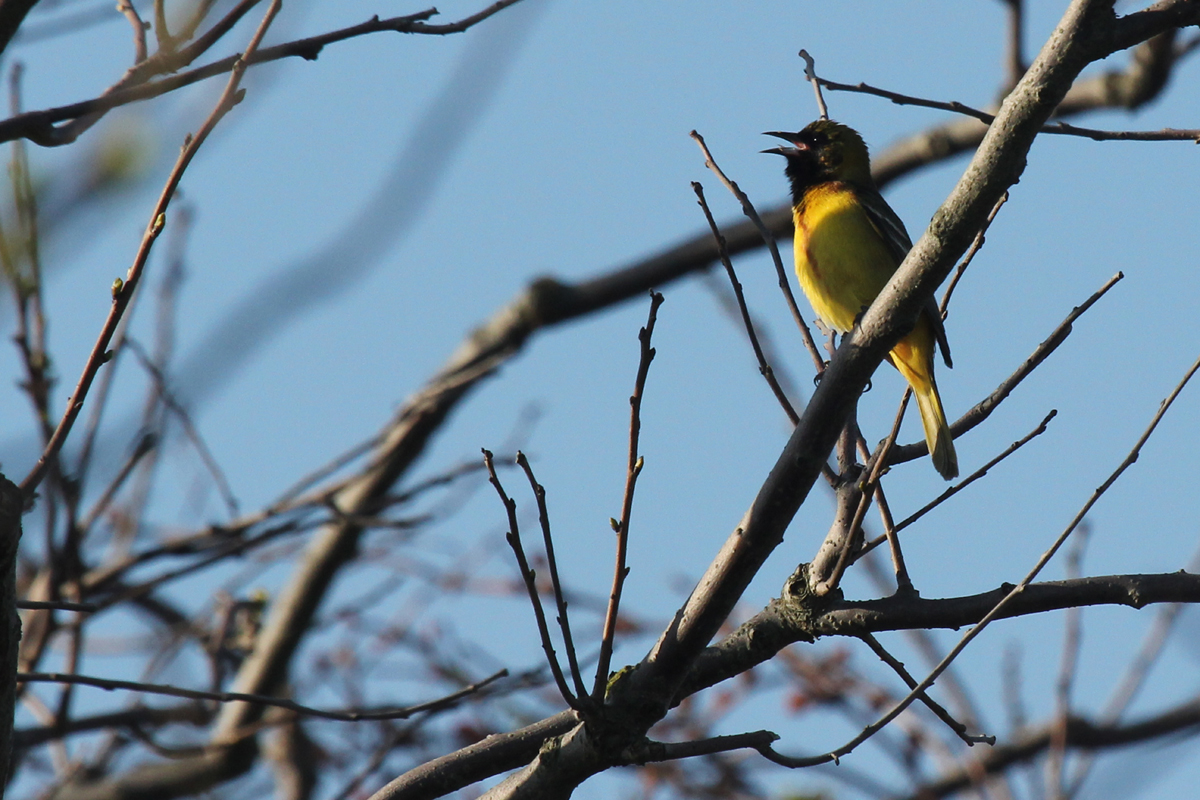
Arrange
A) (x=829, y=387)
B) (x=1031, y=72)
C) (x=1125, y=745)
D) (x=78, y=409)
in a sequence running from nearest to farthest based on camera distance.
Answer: (x=78, y=409) < (x=1031, y=72) < (x=829, y=387) < (x=1125, y=745)

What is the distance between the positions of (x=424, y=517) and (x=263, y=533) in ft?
2.17

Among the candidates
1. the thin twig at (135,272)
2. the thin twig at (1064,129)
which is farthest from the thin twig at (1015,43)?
the thin twig at (135,272)

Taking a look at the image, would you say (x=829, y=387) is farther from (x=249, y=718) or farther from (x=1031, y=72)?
(x=249, y=718)

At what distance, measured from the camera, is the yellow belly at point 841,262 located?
611 centimetres

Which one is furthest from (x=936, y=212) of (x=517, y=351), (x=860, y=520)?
(x=517, y=351)

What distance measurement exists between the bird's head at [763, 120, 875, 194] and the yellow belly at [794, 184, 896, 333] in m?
0.63

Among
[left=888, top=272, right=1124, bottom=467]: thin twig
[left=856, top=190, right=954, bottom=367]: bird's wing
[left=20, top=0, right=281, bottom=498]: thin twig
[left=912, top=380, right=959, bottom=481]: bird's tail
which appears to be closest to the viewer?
[left=20, top=0, right=281, bottom=498]: thin twig

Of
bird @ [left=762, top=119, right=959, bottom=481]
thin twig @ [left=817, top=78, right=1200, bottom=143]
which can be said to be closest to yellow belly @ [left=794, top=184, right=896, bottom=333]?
bird @ [left=762, top=119, right=959, bottom=481]

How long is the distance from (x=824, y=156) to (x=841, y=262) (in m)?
1.24

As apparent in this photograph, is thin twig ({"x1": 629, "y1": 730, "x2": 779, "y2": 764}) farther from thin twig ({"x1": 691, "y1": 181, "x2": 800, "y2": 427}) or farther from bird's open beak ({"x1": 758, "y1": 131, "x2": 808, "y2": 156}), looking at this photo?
bird's open beak ({"x1": 758, "y1": 131, "x2": 808, "y2": 156})

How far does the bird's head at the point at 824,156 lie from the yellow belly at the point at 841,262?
2.06 feet

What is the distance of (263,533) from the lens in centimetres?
501

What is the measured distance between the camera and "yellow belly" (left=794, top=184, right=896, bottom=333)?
611 cm

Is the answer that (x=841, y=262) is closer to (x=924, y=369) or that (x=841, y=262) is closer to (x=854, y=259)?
(x=854, y=259)
